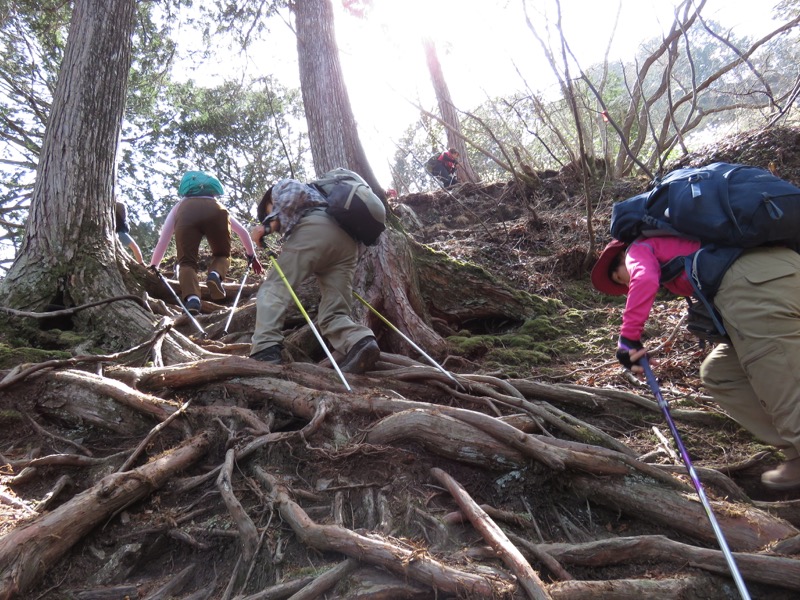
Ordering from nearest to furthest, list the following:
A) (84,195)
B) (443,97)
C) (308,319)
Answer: (308,319) → (84,195) → (443,97)

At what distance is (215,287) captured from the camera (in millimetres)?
5703

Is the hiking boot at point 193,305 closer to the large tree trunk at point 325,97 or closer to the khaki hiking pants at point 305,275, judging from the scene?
the khaki hiking pants at point 305,275

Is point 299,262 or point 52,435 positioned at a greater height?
point 299,262

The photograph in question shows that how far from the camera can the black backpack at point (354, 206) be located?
12.1 ft

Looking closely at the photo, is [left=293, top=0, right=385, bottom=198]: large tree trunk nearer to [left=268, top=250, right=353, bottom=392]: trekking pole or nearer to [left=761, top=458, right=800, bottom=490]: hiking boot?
[left=268, top=250, right=353, bottom=392]: trekking pole

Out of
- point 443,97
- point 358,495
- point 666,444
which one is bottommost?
point 666,444

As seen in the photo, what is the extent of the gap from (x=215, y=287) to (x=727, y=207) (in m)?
5.08

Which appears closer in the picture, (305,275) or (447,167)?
(305,275)

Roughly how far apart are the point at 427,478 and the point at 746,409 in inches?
A: 74.3

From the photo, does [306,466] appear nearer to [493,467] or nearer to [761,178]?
[493,467]

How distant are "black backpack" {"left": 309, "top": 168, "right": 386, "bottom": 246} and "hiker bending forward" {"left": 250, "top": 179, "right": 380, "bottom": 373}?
3.0 inches

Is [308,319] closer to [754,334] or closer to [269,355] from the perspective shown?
[269,355]

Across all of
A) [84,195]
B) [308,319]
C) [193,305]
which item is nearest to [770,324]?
[308,319]

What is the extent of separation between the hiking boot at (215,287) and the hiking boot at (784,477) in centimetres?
531
